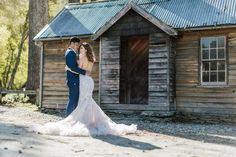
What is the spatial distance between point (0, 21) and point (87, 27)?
66.1 feet

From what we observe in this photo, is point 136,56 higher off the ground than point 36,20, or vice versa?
point 36,20

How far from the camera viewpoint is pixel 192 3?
16547 mm

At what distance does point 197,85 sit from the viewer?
15.3 metres

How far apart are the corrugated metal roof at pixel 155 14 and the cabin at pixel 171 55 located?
37mm

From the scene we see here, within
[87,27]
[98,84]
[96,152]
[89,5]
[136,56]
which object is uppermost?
[89,5]

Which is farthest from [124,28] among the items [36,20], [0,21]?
[0,21]

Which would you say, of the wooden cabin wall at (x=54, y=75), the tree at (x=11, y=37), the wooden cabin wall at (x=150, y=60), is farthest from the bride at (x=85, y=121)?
the tree at (x=11, y=37)

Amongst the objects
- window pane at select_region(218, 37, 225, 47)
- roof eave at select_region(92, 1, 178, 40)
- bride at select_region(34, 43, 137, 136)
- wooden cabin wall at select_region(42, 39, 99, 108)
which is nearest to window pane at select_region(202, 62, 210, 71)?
window pane at select_region(218, 37, 225, 47)

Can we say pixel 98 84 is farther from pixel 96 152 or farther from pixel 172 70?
pixel 96 152

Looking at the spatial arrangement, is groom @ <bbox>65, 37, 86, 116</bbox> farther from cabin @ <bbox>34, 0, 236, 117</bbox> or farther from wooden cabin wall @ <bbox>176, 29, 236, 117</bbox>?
wooden cabin wall @ <bbox>176, 29, 236, 117</bbox>

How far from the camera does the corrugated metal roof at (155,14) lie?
1507 cm

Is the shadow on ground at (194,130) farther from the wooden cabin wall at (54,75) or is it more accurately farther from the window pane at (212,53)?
the wooden cabin wall at (54,75)

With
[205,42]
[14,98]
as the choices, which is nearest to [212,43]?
[205,42]

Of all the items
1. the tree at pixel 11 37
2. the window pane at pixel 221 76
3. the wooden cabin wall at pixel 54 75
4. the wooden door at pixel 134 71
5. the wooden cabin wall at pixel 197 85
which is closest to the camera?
the wooden cabin wall at pixel 197 85
